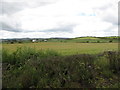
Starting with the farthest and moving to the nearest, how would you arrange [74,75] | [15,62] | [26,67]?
[15,62] → [26,67] → [74,75]

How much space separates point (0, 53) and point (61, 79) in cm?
446

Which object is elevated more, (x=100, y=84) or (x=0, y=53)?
(x=0, y=53)

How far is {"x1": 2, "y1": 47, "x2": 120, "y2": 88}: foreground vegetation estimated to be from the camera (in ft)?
Answer: 17.8

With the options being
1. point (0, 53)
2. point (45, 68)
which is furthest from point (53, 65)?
point (0, 53)

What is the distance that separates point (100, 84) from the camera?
5.72 meters

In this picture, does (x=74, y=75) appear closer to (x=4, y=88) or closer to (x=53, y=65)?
(x=53, y=65)

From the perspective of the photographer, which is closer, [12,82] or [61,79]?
[12,82]

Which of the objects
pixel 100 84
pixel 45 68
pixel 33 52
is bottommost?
pixel 100 84

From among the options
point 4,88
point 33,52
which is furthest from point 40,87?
point 33,52

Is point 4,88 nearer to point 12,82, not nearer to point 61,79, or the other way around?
point 12,82

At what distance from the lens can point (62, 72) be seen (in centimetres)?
632

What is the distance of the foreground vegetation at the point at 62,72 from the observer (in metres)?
5.43

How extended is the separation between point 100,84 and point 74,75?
1.18 meters

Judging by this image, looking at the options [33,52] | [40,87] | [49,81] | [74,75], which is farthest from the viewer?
[33,52]
